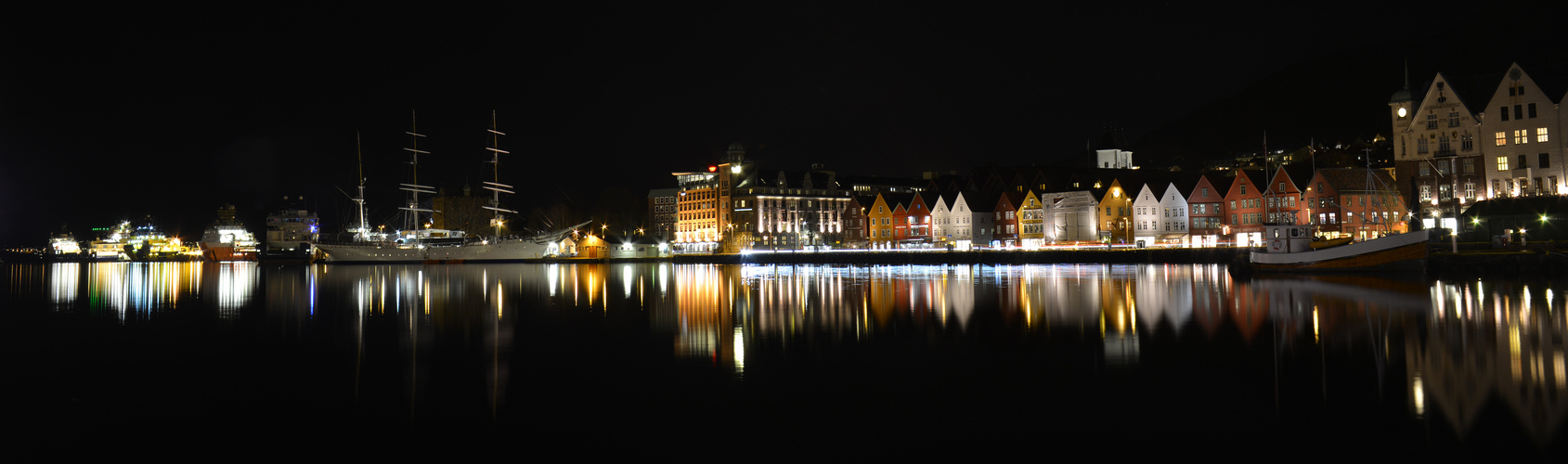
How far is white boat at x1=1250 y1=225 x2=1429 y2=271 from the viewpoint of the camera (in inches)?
1454

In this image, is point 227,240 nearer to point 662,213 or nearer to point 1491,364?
point 662,213

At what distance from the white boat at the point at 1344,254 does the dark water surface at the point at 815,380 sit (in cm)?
1596

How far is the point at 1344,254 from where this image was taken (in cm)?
3822

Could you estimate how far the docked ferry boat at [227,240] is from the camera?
12088cm

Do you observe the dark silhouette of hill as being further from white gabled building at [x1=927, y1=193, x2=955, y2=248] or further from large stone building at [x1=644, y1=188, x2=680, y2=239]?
large stone building at [x1=644, y1=188, x2=680, y2=239]

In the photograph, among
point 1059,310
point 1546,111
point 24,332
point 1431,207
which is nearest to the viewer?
point 24,332

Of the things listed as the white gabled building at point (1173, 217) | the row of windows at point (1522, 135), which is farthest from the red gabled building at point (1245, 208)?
the row of windows at point (1522, 135)

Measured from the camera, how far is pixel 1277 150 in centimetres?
12456

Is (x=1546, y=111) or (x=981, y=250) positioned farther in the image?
(x=981, y=250)

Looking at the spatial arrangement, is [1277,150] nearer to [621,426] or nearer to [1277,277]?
[1277,277]

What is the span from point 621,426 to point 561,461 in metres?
1.24

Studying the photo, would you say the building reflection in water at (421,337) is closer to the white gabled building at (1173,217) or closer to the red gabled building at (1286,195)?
the red gabled building at (1286,195)

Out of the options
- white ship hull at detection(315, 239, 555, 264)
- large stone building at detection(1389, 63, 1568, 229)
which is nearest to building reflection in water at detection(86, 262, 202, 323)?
white ship hull at detection(315, 239, 555, 264)

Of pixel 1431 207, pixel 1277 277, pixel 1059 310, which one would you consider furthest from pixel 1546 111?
pixel 1059 310
